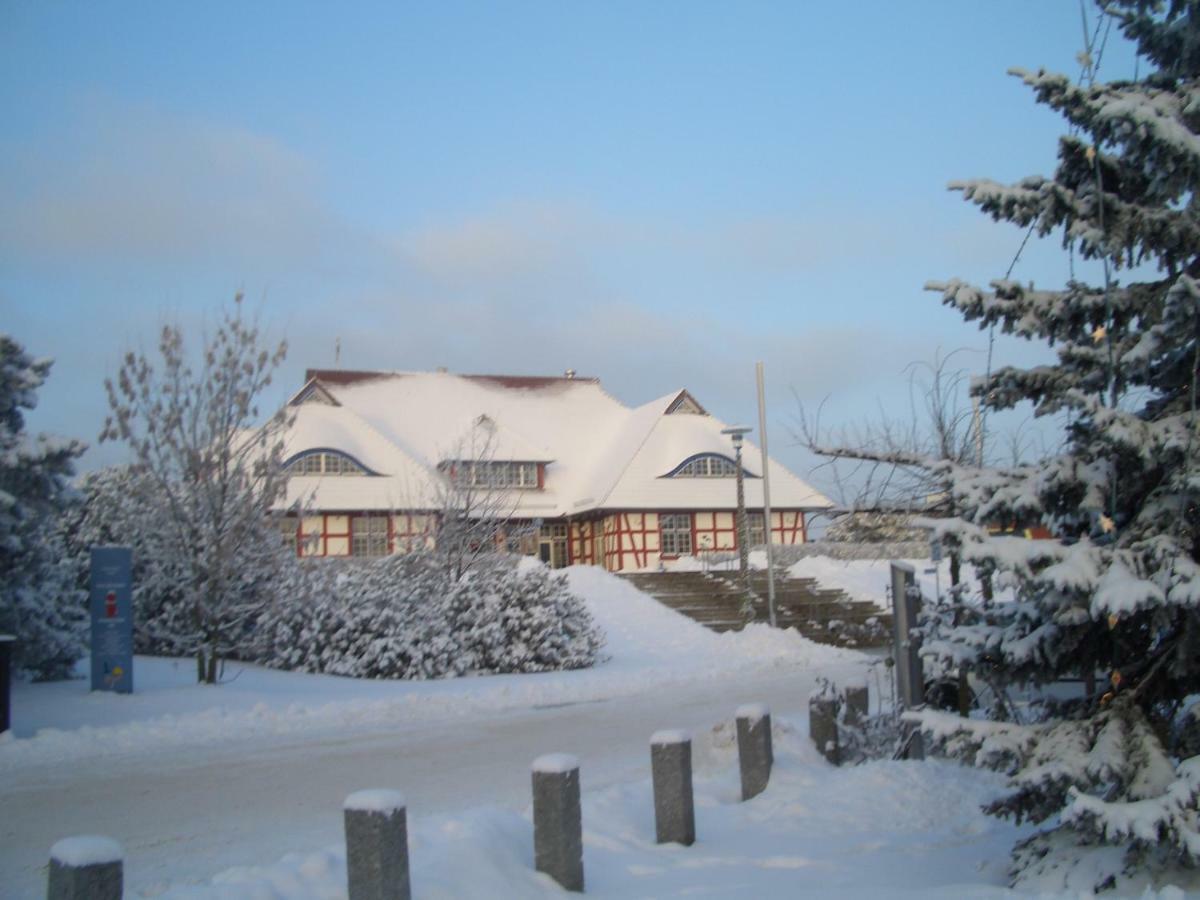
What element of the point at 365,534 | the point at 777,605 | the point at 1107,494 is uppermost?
the point at 365,534

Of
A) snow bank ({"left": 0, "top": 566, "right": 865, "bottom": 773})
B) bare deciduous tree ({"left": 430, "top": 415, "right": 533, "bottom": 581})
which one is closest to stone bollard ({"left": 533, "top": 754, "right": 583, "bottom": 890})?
snow bank ({"left": 0, "top": 566, "right": 865, "bottom": 773})

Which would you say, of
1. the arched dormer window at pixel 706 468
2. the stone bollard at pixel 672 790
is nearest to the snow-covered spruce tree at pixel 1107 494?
the stone bollard at pixel 672 790

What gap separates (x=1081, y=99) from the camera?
539cm

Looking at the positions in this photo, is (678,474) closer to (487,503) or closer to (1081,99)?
(487,503)

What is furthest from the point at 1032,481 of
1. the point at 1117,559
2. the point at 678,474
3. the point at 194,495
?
the point at 678,474

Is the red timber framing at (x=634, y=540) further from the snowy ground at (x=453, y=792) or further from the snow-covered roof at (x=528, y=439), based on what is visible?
the snowy ground at (x=453, y=792)

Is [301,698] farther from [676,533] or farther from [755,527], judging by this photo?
[755,527]

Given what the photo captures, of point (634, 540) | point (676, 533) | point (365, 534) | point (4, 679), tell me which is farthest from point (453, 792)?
point (676, 533)

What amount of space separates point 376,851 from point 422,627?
1428 cm

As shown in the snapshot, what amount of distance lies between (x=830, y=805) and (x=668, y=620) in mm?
19102

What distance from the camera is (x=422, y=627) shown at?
61.3 feet

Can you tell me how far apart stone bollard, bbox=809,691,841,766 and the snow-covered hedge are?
1083 cm

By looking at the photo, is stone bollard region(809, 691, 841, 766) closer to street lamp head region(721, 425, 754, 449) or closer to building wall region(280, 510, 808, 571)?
street lamp head region(721, 425, 754, 449)

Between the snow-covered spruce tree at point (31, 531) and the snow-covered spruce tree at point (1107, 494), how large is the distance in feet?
35.3
